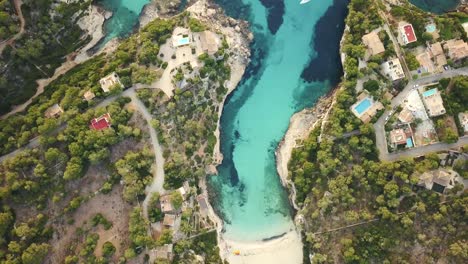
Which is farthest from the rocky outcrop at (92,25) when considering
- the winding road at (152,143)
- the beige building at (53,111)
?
the winding road at (152,143)

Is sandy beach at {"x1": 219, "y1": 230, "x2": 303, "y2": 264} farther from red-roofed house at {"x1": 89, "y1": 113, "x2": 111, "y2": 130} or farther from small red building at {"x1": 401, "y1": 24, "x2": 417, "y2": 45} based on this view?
small red building at {"x1": 401, "y1": 24, "x2": 417, "y2": 45}

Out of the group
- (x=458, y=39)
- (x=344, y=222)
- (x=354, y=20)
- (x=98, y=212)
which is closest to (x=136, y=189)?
(x=98, y=212)

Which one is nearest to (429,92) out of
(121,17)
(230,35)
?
(230,35)

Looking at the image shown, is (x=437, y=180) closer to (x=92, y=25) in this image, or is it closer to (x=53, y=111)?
(x=53, y=111)

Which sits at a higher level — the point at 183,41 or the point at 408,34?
the point at 183,41

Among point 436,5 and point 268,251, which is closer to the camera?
point 268,251

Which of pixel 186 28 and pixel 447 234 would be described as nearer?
pixel 447 234

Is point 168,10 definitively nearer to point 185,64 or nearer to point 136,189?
point 185,64
